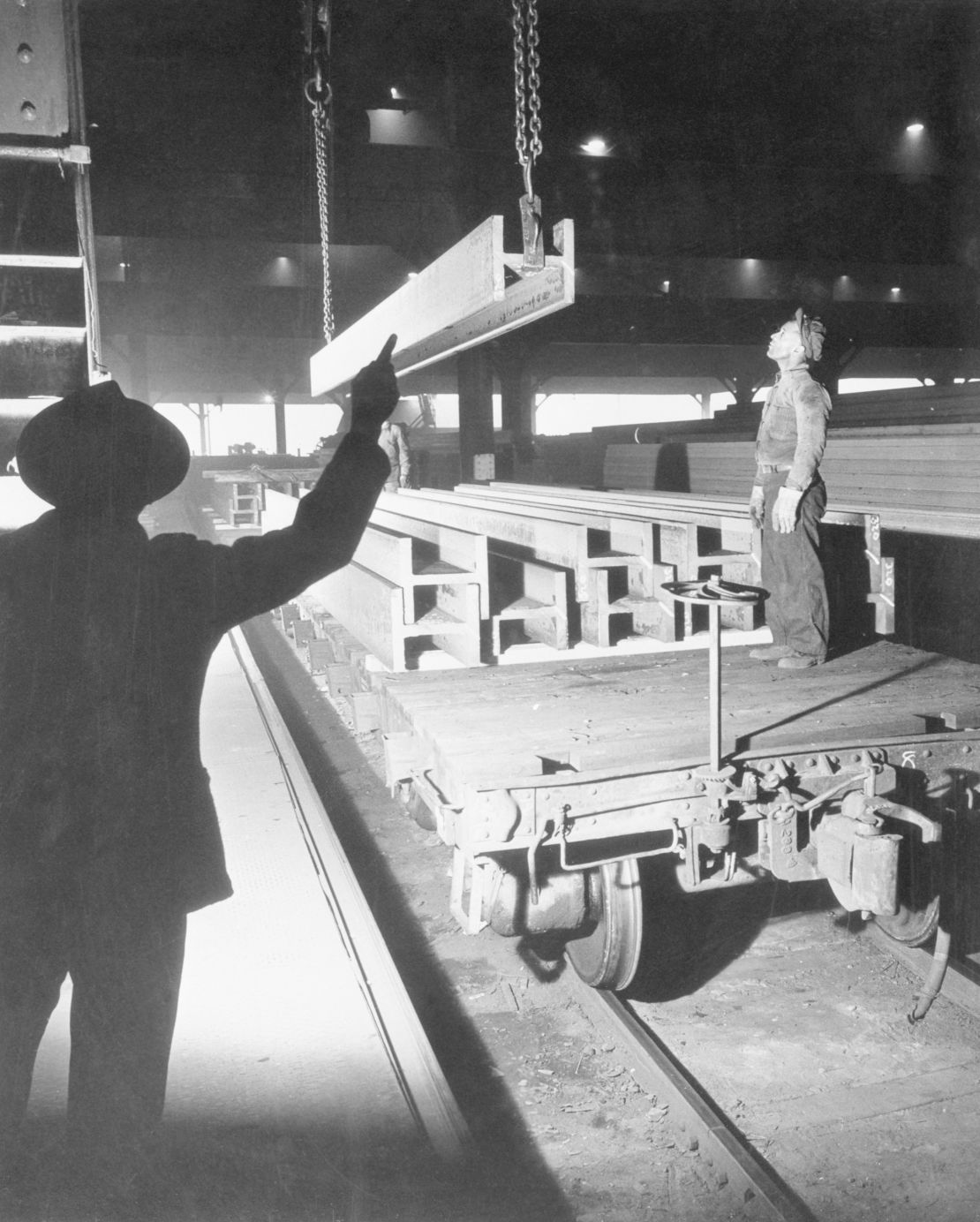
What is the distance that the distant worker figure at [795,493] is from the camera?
14.0 feet

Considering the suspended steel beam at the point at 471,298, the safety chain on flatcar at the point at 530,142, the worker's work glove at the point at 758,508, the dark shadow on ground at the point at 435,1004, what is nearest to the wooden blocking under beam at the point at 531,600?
the worker's work glove at the point at 758,508

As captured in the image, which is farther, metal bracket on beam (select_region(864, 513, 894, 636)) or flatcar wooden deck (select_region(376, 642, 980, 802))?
metal bracket on beam (select_region(864, 513, 894, 636))

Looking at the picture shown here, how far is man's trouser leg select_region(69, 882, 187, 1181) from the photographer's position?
1887 mm

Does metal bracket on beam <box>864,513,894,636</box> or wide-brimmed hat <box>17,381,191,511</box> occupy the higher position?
wide-brimmed hat <box>17,381,191,511</box>

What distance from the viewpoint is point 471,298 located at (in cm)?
404

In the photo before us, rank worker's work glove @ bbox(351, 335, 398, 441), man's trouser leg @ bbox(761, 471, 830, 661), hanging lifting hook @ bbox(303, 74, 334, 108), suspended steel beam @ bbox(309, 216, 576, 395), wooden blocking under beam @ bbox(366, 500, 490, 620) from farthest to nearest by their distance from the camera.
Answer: hanging lifting hook @ bbox(303, 74, 334, 108) < man's trouser leg @ bbox(761, 471, 830, 661) < wooden blocking under beam @ bbox(366, 500, 490, 620) < suspended steel beam @ bbox(309, 216, 576, 395) < worker's work glove @ bbox(351, 335, 398, 441)

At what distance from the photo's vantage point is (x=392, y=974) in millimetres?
3385

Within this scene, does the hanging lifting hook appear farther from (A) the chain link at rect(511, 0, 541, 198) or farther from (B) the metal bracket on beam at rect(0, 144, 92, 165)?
(B) the metal bracket on beam at rect(0, 144, 92, 165)

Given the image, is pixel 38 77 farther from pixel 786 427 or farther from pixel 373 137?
pixel 373 137

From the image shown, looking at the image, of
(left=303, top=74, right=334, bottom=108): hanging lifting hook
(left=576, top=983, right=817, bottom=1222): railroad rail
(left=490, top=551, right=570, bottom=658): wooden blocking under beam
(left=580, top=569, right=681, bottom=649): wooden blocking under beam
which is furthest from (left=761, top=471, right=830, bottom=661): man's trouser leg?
(left=303, top=74, right=334, bottom=108): hanging lifting hook

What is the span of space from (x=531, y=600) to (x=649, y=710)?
1.24m

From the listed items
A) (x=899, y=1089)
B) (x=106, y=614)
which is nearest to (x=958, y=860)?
(x=899, y=1089)

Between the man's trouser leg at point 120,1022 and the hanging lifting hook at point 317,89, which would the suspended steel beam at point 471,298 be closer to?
the hanging lifting hook at point 317,89

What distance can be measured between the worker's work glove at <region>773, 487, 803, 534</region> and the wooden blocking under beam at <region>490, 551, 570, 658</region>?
2.99 ft
